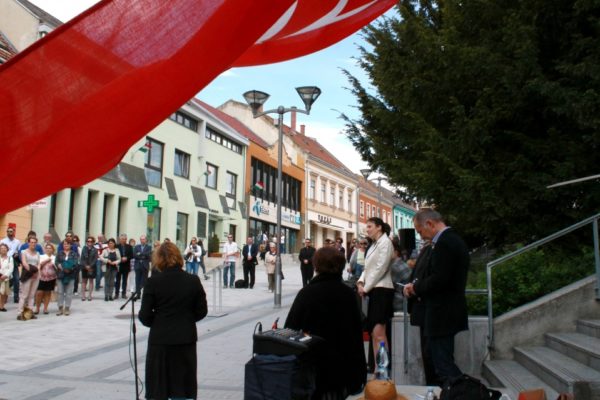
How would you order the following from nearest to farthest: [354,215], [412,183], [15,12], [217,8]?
1. [217,8]
2. [412,183]
3. [15,12]
4. [354,215]

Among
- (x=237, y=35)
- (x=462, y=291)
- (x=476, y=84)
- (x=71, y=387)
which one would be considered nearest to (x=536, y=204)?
(x=476, y=84)

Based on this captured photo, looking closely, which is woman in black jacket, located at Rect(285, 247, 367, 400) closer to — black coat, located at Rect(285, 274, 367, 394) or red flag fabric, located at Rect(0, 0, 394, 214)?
black coat, located at Rect(285, 274, 367, 394)

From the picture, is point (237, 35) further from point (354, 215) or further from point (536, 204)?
point (354, 215)

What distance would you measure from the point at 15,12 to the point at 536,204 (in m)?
23.4

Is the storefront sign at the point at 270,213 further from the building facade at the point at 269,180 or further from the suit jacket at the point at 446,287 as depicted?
the suit jacket at the point at 446,287

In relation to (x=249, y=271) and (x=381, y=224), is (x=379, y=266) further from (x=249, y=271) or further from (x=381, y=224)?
(x=249, y=271)

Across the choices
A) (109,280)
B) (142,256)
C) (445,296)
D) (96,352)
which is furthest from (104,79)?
(142,256)

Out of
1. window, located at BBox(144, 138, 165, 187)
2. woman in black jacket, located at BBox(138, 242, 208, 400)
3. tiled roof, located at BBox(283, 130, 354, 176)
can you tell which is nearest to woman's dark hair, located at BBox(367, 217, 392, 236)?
woman in black jacket, located at BBox(138, 242, 208, 400)

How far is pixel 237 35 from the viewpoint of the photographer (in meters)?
2.67

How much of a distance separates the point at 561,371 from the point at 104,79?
5400 mm

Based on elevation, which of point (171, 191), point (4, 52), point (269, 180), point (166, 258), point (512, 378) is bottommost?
point (512, 378)

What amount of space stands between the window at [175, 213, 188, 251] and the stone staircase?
99.8 ft

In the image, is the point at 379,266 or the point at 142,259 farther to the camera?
the point at 142,259

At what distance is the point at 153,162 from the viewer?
3422cm
